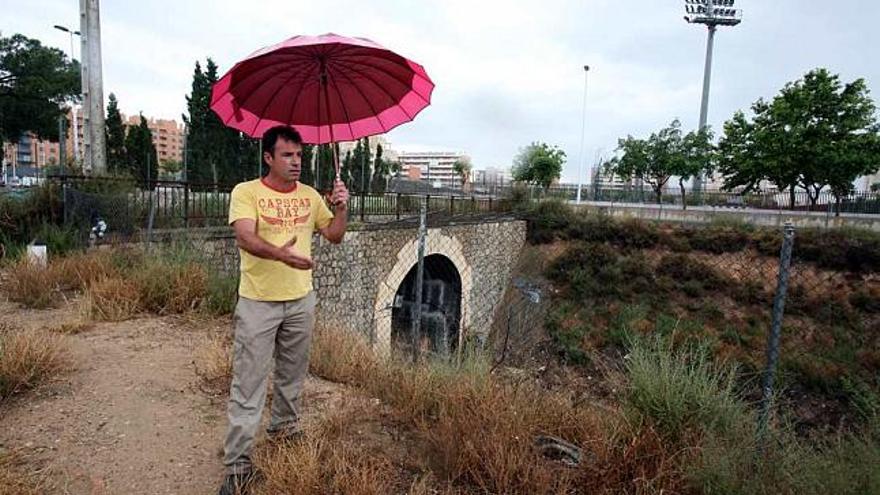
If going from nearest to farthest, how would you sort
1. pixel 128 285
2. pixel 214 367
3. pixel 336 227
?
pixel 336 227
pixel 214 367
pixel 128 285

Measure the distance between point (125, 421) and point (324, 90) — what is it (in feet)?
8.03

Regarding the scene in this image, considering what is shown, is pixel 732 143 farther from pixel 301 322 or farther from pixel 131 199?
pixel 301 322

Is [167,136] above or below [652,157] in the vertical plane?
above

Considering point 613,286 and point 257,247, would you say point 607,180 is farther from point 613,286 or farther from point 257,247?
point 257,247

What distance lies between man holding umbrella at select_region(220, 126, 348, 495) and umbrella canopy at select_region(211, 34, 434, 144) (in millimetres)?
348

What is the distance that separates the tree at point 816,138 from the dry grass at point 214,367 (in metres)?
23.2

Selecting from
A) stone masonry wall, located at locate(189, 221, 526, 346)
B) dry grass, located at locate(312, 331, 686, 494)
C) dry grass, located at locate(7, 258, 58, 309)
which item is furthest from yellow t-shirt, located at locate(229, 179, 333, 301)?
stone masonry wall, located at locate(189, 221, 526, 346)

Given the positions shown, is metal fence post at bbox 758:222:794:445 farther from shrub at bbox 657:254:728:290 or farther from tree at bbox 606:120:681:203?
tree at bbox 606:120:681:203

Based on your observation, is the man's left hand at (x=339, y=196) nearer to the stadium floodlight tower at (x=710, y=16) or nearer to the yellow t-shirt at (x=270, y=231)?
the yellow t-shirt at (x=270, y=231)

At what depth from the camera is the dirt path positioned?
2.68 meters

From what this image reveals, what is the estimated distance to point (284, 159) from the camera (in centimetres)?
255

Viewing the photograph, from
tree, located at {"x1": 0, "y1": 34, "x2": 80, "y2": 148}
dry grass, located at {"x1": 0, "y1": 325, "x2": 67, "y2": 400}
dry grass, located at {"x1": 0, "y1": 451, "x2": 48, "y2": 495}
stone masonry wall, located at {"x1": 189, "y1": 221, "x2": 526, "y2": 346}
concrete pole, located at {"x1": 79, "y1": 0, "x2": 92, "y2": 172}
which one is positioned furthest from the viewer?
tree, located at {"x1": 0, "y1": 34, "x2": 80, "y2": 148}

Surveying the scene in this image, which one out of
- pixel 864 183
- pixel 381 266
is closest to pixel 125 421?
pixel 381 266

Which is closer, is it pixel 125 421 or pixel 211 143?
pixel 125 421
